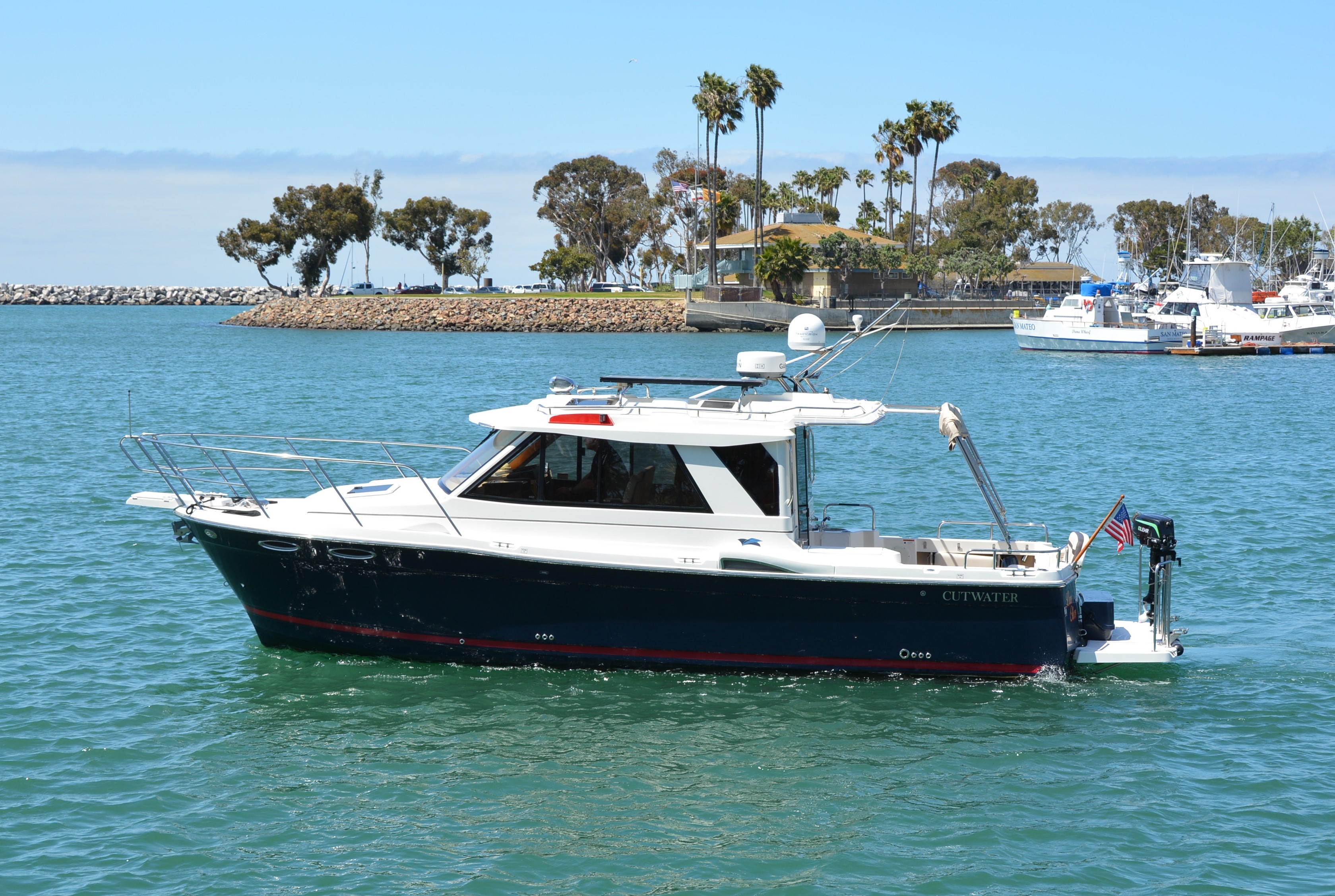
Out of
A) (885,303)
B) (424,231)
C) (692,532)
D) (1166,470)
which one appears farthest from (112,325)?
(692,532)

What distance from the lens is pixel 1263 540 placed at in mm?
18047

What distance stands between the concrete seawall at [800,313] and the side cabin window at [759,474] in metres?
65.4

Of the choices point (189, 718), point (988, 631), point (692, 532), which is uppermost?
point (692, 532)

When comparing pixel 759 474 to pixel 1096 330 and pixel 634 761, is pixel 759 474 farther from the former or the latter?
pixel 1096 330

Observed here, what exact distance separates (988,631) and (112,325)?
107 metres

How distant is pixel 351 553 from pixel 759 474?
12.7 feet

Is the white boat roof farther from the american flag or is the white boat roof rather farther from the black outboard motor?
the black outboard motor

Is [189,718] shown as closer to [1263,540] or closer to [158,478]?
[158,478]

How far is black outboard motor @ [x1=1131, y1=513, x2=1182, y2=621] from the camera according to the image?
11570 millimetres

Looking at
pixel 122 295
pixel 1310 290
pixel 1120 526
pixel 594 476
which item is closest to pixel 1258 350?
pixel 1310 290

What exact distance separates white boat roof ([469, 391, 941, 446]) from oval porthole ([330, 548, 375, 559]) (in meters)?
1.59

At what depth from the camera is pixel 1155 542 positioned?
11.6 meters

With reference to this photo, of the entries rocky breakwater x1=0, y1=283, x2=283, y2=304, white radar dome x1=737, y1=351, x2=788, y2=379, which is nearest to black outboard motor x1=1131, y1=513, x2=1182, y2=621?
white radar dome x1=737, y1=351, x2=788, y2=379

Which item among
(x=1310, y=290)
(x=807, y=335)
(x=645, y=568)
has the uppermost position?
(x=1310, y=290)
